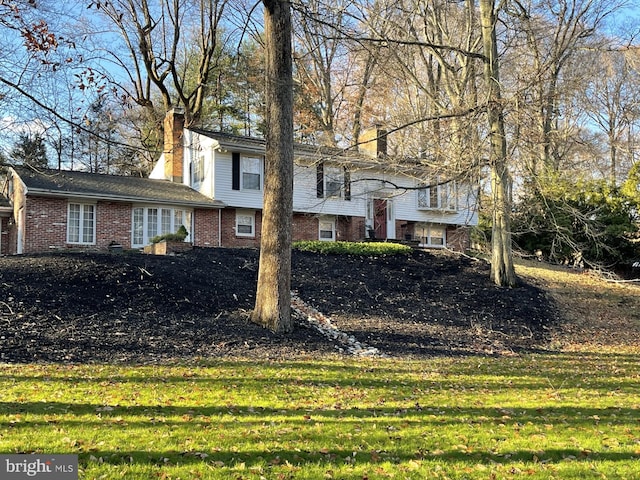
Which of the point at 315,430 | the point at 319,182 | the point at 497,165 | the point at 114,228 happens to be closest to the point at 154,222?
the point at 114,228

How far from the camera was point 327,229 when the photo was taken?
23.8 m

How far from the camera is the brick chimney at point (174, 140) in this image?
23.5 m

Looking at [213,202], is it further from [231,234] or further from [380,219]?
[380,219]

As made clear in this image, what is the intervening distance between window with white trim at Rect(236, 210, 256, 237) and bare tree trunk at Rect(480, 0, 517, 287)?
10270 mm

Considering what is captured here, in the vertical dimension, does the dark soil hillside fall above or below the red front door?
below

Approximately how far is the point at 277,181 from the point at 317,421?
5.42 meters

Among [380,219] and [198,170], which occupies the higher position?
[198,170]

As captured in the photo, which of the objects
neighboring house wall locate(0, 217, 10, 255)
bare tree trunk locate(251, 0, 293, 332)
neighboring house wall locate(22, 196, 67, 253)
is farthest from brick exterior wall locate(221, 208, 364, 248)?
bare tree trunk locate(251, 0, 293, 332)

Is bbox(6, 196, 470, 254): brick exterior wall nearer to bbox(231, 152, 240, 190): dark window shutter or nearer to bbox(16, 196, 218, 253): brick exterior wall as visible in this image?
bbox(16, 196, 218, 253): brick exterior wall

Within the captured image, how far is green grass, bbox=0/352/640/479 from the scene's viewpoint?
400 cm

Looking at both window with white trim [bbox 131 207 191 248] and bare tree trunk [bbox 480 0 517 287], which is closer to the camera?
bare tree trunk [bbox 480 0 517 287]

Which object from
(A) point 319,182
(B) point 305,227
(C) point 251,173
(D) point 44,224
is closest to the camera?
(D) point 44,224

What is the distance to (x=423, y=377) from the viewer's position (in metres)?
7.48

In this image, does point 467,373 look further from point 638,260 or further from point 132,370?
point 638,260
